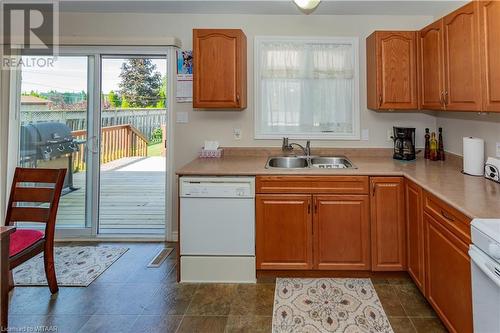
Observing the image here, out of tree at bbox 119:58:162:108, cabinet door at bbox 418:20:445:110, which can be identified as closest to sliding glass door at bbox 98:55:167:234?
tree at bbox 119:58:162:108

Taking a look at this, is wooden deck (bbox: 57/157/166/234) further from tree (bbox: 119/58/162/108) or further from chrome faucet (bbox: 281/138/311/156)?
chrome faucet (bbox: 281/138/311/156)

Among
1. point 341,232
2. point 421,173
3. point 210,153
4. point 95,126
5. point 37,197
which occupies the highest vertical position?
point 95,126

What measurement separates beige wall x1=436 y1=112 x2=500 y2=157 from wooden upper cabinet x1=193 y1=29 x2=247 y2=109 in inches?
78.3

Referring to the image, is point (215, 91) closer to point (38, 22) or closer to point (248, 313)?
point (248, 313)

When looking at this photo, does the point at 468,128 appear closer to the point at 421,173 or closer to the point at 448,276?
the point at 421,173

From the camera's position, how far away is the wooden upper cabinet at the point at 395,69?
9.34ft

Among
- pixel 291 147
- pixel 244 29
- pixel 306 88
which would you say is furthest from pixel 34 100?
pixel 306 88

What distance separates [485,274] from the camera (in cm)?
130

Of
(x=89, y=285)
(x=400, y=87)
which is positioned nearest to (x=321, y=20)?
(x=400, y=87)

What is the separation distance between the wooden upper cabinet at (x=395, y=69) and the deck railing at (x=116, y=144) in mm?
2517

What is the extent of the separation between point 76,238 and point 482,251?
11.9 ft

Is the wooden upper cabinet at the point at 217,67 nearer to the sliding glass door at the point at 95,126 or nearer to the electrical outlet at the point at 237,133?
the electrical outlet at the point at 237,133

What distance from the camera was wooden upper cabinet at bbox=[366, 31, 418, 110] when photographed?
2.85 metres

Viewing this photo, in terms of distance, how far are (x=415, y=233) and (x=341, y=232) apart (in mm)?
521
